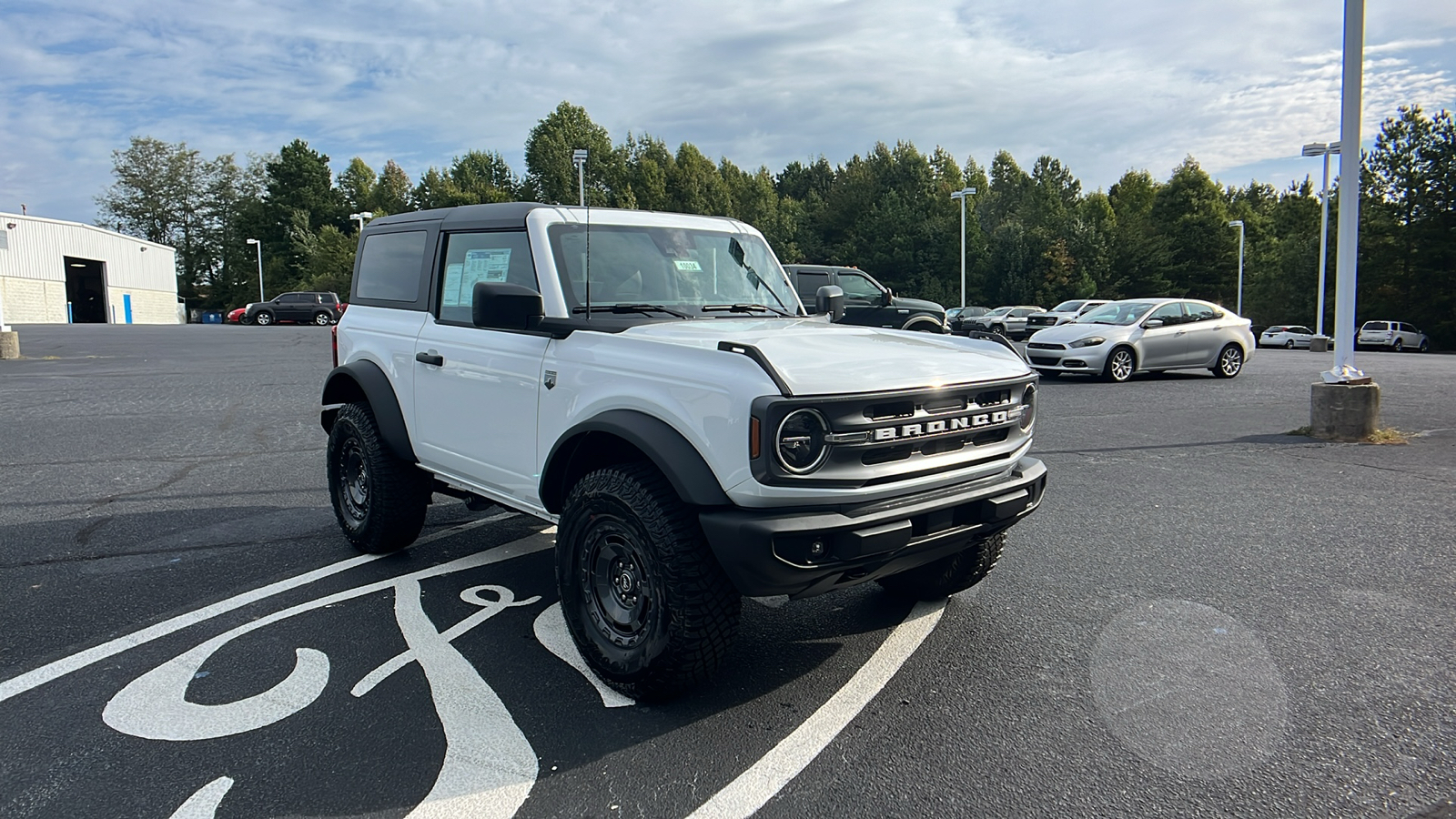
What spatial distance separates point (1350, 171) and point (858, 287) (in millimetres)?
9191

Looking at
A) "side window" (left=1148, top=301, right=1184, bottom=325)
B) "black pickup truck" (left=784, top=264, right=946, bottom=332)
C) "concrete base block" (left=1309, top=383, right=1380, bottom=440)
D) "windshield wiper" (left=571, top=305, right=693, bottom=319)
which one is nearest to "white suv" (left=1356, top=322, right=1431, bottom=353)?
"side window" (left=1148, top=301, right=1184, bottom=325)

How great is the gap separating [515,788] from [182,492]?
18.8 feet

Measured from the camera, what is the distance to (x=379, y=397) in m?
5.09

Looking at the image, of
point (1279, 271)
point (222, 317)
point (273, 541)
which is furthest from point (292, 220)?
point (273, 541)

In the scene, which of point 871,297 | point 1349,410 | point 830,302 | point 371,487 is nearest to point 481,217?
point 371,487

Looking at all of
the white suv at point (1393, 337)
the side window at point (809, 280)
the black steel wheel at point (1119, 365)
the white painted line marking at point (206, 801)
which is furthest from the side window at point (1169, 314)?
the white suv at point (1393, 337)

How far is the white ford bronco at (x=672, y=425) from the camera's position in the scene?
3.10 meters

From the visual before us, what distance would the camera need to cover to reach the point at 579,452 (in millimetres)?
3799

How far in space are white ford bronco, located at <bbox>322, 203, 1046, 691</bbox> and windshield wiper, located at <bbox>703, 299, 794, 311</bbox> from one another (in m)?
0.02

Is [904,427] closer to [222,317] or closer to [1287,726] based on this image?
[1287,726]

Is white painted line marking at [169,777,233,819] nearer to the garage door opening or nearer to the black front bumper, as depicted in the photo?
the black front bumper

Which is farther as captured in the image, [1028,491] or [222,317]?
[222,317]

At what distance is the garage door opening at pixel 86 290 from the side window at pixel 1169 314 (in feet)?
218

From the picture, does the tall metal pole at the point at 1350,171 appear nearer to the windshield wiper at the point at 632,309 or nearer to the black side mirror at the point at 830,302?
the black side mirror at the point at 830,302
